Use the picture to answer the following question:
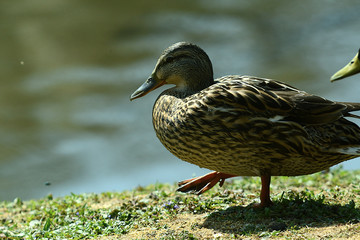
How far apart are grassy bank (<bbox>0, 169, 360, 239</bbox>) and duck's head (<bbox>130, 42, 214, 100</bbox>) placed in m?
1.12

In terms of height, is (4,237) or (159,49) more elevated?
(159,49)

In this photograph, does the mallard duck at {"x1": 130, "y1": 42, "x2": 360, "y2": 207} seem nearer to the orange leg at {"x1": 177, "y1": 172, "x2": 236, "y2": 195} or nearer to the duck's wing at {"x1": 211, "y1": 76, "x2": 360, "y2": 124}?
the duck's wing at {"x1": 211, "y1": 76, "x2": 360, "y2": 124}

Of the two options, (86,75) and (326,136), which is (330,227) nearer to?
(326,136)

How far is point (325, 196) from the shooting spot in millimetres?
4961

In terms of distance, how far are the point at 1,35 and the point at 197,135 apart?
11439mm

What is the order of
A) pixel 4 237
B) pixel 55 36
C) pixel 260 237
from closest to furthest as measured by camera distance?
pixel 260 237 < pixel 4 237 < pixel 55 36

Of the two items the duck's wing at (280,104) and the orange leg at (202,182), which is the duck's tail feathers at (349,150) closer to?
the duck's wing at (280,104)

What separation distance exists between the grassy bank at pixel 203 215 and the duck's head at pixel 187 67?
Result: 1.12 m

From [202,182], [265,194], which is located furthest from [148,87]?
[265,194]

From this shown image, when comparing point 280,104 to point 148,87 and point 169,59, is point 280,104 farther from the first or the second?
point 148,87

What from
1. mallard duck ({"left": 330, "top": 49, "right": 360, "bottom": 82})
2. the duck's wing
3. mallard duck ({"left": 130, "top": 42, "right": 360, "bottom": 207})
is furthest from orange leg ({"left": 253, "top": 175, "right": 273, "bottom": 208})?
mallard duck ({"left": 330, "top": 49, "right": 360, "bottom": 82})

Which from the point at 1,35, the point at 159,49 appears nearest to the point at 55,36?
the point at 1,35

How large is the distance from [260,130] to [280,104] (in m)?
0.30

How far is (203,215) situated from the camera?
4.68 metres
